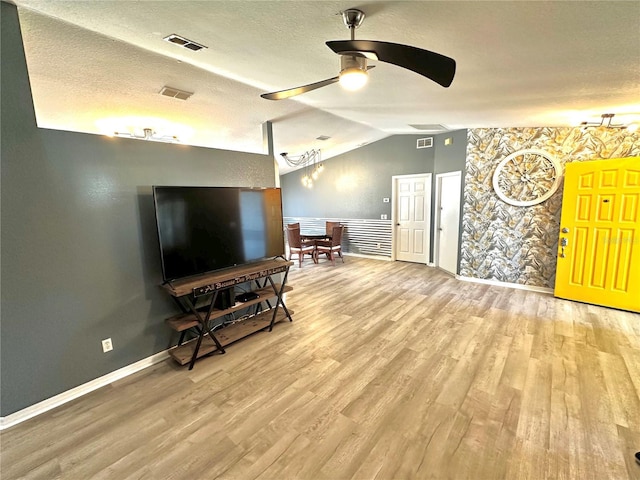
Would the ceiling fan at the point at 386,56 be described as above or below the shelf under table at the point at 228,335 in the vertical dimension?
above

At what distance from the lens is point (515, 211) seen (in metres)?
4.56

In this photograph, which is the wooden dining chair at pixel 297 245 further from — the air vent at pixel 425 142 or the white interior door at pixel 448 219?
the air vent at pixel 425 142

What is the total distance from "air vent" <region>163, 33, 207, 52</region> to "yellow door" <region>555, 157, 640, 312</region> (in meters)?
4.74

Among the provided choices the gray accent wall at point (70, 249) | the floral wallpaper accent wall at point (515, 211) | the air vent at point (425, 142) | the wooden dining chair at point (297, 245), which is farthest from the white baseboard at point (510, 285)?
the gray accent wall at point (70, 249)

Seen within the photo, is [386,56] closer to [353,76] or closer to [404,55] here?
[404,55]

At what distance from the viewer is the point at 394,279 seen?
5355 millimetres

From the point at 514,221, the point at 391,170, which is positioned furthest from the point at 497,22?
the point at 391,170

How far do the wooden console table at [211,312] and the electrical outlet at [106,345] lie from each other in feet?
1.51

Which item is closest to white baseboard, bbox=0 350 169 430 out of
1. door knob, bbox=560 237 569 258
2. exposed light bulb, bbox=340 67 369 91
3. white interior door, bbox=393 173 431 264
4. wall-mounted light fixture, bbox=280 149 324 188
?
exposed light bulb, bbox=340 67 369 91

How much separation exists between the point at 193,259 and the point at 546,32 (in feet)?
10.0

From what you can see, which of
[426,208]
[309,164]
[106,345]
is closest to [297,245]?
[309,164]

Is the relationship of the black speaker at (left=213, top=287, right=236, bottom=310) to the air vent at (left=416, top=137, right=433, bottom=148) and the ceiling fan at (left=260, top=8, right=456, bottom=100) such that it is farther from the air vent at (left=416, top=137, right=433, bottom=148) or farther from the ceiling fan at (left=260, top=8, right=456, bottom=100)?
the air vent at (left=416, top=137, right=433, bottom=148)

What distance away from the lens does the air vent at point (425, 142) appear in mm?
6043

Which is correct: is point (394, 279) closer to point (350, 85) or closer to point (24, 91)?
point (350, 85)
